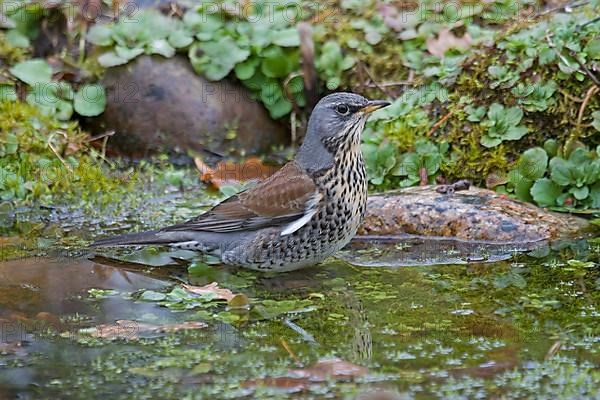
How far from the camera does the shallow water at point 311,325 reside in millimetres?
4363

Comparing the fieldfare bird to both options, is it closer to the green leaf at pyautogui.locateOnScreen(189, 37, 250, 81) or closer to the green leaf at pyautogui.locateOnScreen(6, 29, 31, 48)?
the green leaf at pyautogui.locateOnScreen(189, 37, 250, 81)

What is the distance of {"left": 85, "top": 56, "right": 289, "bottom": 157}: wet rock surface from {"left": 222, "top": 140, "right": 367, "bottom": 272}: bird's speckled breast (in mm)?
3126

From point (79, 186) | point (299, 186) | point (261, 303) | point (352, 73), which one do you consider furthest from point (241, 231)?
point (352, 73)

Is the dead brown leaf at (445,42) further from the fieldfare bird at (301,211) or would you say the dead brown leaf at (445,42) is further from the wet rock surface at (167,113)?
the fieldfare bird at (301,211)

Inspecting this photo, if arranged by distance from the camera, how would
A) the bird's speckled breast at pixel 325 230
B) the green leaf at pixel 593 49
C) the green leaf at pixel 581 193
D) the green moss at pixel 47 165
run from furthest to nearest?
the green moss at pixel 47 165
the green leaf at pixel 593 49
the green leaf at pixel 581 193
the bird's speckled breast at pixel 325 230

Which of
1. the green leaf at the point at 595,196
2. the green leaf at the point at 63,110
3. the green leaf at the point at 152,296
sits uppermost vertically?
the green leaf at the point at 63,110

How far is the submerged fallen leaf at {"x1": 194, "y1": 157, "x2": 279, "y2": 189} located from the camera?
8680 millimetres

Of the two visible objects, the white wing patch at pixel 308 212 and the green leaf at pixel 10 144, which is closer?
the white wing patch at pixel 308 212

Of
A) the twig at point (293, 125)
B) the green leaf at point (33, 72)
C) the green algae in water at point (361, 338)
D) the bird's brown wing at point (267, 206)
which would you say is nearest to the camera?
the green algae in water at point (361, 338)

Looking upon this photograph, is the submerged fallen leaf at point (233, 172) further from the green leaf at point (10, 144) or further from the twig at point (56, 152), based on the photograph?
the green leaf at point (10, 144)

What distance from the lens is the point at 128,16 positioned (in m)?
9.84

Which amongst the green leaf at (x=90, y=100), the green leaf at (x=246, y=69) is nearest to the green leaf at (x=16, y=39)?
the green leaf at (x=90, y=100)

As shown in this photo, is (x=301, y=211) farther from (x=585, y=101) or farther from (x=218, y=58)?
(x=218, y=58)

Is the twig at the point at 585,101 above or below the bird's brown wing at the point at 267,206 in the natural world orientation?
above
